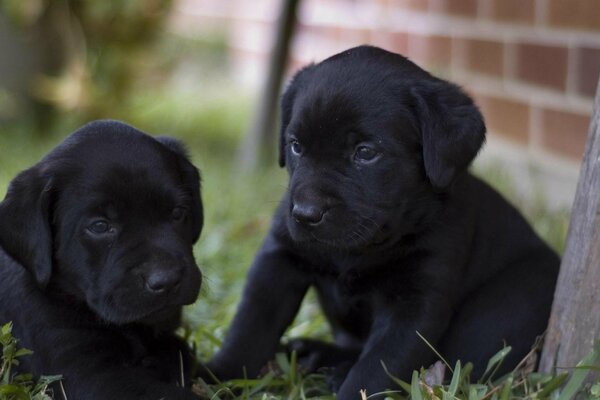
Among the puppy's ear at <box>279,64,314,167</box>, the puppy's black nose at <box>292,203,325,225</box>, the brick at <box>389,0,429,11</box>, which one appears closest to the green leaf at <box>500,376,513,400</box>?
the puppy's black nose at <box>292,203,325,225</box>

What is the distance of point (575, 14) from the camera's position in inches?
182

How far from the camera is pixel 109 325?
2707mm

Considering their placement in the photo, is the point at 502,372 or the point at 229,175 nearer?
the point at 502,372

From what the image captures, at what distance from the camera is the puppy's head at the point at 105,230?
2547mm

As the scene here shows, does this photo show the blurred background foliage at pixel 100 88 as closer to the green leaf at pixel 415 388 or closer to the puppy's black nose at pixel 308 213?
the puppy's black nose at pixel 308 213

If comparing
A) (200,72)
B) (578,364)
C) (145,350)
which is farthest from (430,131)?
(200,72)

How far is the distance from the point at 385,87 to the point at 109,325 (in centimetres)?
104

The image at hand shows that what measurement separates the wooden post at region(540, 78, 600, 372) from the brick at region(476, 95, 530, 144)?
270 cm

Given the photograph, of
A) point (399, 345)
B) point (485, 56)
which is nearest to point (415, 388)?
point (399, 345)

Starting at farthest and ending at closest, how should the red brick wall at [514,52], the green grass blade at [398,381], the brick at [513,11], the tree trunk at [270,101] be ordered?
the tree trunk at [270,101] < the brick at [513,11] < the red brick wall at [514,52] < the green grass blade at [398,381]

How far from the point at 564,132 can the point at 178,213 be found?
280 centimetres

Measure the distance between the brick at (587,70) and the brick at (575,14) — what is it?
0.37 ft

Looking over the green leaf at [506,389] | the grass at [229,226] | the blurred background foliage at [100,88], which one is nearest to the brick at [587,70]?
the grass at [229,226]

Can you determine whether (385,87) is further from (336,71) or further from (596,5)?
(596,5)
